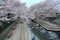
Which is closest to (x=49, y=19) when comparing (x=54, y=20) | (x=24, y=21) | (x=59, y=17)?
(x=54, y=20)

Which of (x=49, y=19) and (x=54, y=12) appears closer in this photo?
(x=54, y=12)

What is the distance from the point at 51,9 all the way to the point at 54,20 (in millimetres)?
4092

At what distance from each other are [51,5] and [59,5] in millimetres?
1765

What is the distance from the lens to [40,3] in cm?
2325

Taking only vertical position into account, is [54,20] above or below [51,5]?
below

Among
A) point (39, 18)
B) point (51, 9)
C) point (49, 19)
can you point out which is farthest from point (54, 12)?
point (39, 18)

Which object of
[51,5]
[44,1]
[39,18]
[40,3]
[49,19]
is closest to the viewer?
[51,5]

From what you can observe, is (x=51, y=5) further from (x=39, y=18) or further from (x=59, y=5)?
(x=39, y=18)

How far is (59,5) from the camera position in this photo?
18.3m

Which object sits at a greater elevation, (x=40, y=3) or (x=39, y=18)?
(x=40, y=3)

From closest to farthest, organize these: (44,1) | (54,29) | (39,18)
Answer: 1. (54,29)
2. (44,1)
3. (39,18)

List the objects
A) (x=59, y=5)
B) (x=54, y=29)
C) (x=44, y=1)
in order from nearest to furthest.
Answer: (x=54, y=29), (x=59, y=5), (x=44, y=1)

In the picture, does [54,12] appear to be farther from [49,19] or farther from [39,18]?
[39,18]

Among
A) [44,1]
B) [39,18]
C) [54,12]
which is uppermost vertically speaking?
[44,1]
